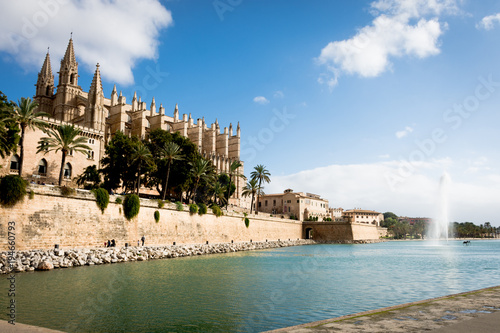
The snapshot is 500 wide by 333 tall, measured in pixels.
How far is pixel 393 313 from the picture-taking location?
7633mm

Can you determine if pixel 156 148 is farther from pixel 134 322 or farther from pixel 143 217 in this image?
pixel 134 322

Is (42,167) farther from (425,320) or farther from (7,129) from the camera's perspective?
(425,320)

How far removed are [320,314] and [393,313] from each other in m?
4.01

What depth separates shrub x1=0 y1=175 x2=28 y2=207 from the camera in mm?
21688

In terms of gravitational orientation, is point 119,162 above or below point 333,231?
above

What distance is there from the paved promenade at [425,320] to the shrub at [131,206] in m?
26.2

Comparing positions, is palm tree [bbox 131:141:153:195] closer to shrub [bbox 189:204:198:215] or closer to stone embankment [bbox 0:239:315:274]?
shrub [bbox 189:204:198:215]

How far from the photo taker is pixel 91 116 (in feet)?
175

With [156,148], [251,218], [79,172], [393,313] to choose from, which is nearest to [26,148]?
[79,172]

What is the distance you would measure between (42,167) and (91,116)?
1331 cm

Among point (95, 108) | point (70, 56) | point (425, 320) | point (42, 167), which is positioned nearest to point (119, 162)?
point (42, 167)

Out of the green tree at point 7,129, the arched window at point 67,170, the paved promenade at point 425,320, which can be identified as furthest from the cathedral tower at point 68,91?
the paved promenade at point 425,320

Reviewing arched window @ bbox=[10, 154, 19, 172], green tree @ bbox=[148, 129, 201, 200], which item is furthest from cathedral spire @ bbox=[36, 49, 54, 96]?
green tree @ bbox=[148, 129, 201, 200]

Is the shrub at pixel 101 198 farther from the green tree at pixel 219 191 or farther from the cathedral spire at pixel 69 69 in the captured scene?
the cathedral spire at pixel 69 69
